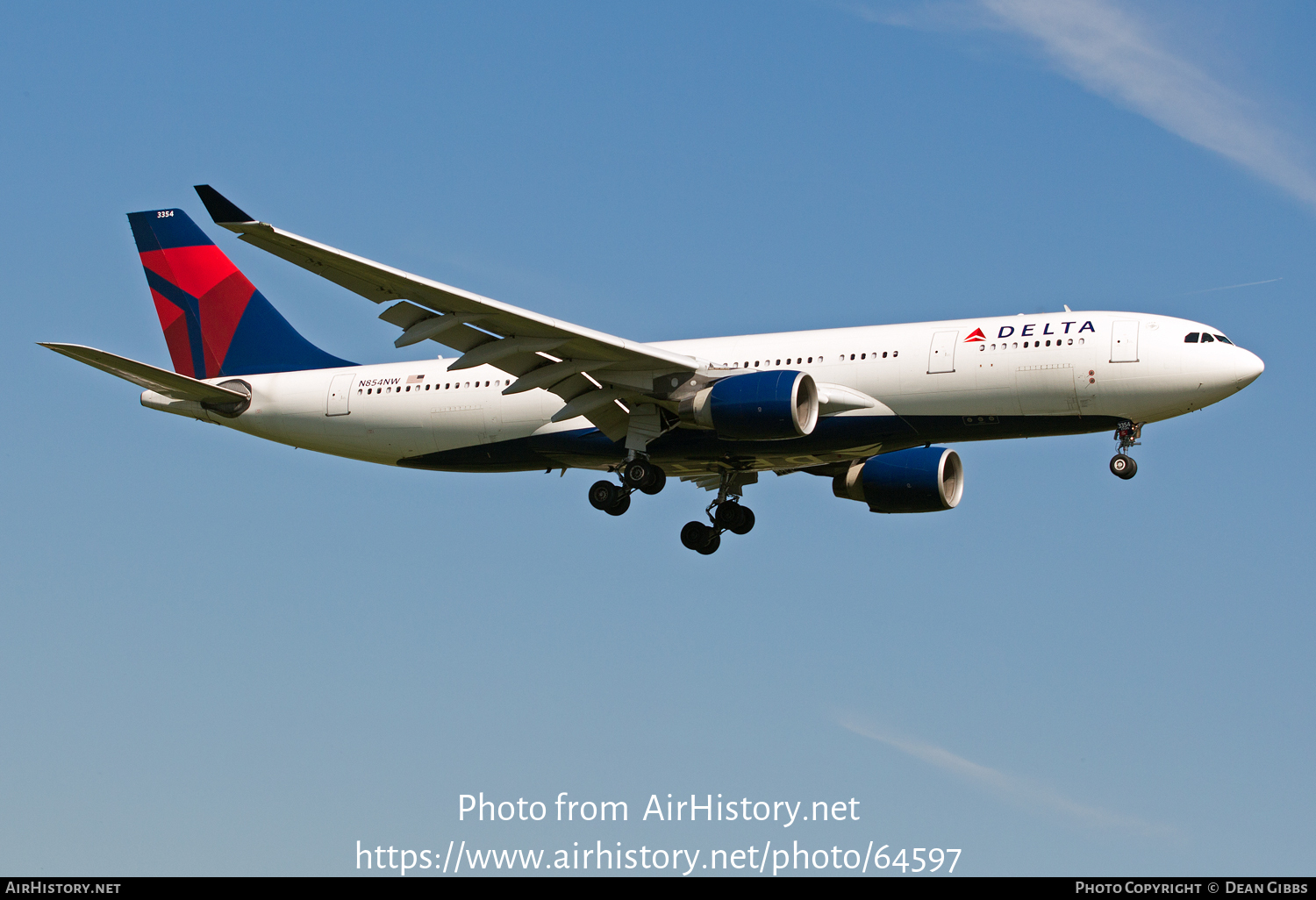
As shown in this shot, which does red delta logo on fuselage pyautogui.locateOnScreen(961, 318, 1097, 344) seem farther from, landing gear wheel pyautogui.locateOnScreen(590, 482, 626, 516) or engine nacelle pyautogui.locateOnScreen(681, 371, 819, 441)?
landing gear wheel pyautogui.locateOnScreen(590, 482, 626, 516)

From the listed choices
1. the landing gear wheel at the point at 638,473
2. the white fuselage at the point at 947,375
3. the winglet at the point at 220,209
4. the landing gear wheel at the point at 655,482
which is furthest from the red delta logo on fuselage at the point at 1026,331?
the winglet at the point at 220,209

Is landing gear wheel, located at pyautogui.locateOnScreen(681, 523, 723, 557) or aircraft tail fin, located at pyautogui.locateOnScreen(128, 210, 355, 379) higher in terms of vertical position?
aircraft tail fin, located at pyautogui.locateOnScreen(128, 210, 355, 379)

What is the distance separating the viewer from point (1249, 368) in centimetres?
3097

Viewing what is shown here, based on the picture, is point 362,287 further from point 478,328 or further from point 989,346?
point 989,346

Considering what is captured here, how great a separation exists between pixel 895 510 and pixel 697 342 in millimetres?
6848

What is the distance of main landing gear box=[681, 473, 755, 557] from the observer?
37.9 m

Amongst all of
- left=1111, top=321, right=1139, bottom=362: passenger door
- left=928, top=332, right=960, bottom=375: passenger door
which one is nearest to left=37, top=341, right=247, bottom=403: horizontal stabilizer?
left=928, top=332, right=960, bottom=375: passenger door

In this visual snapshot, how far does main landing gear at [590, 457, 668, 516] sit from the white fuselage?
60.8 inches

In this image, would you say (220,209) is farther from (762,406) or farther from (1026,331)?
(1026,331)

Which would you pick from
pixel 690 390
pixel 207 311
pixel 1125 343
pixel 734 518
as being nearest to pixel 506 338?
pixel 690 390

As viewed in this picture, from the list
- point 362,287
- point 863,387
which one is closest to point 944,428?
point 863,387

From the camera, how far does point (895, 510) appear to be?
37.7 m

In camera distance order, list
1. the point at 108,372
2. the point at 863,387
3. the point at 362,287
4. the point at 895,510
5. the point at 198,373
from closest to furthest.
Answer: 1. the point at 362,287
2. the point at 863,387
3. the point at 108,372
4. the point at 895,510
5. the point at 198,373

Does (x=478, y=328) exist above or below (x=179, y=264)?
below
